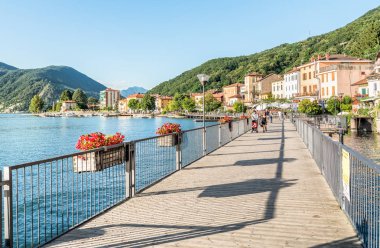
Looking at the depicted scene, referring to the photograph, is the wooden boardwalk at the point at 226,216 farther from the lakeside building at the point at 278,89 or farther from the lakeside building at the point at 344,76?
the lakeside building at the point at 278,89

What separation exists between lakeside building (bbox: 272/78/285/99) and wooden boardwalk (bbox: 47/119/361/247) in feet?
320

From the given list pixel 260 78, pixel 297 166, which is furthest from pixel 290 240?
pixel 260 78

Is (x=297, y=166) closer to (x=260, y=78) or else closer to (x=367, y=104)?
(x=367, y=104)

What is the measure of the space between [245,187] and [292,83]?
298ft

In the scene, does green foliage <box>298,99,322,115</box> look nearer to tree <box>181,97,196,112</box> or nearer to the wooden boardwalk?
the wooden boardwalk

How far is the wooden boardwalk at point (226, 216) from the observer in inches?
189

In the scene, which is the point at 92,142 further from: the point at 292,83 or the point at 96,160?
the point at 292,83

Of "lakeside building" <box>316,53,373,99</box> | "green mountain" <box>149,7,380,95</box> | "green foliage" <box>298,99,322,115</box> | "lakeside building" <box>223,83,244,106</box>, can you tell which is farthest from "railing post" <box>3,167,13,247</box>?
"lakeside building" <box>223,83,244,106</box>

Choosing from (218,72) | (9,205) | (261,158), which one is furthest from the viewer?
(218,72)

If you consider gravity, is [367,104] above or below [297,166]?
above

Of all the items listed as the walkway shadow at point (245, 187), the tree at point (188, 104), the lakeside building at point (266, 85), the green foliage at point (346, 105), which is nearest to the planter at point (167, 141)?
the walkway shadow at point (245, 187)

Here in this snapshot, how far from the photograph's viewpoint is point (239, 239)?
479 cm

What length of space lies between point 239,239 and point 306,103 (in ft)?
186

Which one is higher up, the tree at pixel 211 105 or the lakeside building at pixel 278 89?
the lakeside building at pixel 278 89
